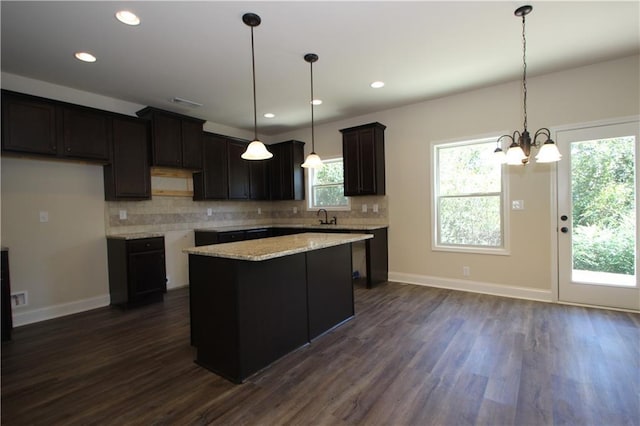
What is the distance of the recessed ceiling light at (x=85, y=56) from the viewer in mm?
2953

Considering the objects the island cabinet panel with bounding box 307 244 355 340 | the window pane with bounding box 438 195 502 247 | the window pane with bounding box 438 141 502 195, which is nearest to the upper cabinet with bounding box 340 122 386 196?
the window pane with bounding box 438 141 502 195

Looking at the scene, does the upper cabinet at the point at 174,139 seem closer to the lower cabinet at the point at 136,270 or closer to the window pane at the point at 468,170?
the lower cabinet at the point at 136,270

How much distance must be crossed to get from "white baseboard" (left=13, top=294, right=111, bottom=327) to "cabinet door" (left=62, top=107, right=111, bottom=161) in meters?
1.82

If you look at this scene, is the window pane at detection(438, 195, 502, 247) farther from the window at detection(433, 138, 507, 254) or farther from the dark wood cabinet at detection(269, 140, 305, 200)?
the dark wood cabinet at detection(269, 140, 305, 200)

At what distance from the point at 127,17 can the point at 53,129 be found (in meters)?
1.86

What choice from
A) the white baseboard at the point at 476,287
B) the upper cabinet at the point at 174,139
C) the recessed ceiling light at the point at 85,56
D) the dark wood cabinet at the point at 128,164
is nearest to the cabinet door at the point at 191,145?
the upper cabinet at the point at 174,139

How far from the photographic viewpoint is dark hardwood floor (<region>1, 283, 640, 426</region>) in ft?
6.11

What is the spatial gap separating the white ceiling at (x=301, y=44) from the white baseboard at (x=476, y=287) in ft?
8.83

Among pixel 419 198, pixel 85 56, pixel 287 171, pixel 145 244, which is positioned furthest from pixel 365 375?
pixel 287 171

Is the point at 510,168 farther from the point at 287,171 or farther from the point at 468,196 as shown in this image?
the point at 287,171

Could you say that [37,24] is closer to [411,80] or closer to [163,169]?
[163,169]

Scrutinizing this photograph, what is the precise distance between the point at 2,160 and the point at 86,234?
1137 mm

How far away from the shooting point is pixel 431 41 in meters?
2.90

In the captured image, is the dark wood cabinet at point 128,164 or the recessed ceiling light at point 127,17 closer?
the recessed ceiling light at point 127,17
